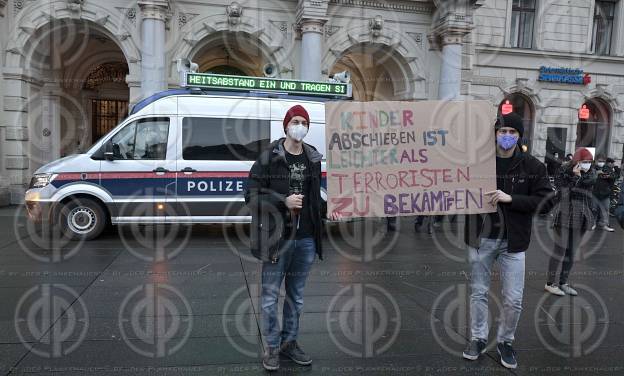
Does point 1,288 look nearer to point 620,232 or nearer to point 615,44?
point 620,232

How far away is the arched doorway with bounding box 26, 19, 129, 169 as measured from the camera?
14812mm

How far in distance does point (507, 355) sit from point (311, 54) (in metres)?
12.5

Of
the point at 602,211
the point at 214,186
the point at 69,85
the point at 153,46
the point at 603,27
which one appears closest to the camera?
the point at 214,186

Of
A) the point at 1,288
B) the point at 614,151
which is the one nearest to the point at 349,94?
the point at 1,288

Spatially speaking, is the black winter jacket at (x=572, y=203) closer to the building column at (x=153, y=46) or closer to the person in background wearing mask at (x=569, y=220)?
the person in background wearing mask at (x=569, y=220)

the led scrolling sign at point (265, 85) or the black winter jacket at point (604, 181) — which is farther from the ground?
the led scrolling sign at point (265, 85)

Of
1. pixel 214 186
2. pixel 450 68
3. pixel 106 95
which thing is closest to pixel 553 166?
pixel 214 186

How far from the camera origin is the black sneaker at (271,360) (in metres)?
3.63

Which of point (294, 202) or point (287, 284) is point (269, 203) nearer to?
point (294, 202)

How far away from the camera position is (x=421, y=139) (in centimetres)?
400

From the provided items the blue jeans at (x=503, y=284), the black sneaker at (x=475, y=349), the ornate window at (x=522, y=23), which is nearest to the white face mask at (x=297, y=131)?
the blue jeans at (x=503, y=284)

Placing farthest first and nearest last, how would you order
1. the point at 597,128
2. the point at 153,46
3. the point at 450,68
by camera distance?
the point at 597,128, the point at 450,68, the point at 153,46

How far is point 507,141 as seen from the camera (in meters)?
3.73

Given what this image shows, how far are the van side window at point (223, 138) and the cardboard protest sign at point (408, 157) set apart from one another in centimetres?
534
